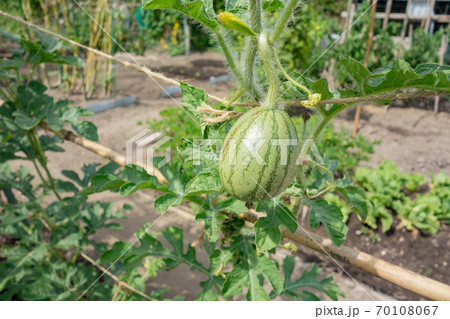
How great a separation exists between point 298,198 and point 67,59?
1735 mm

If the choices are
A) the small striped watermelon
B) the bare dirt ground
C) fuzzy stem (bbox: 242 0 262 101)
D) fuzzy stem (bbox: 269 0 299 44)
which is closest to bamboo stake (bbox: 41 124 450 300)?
the bare dirt ground

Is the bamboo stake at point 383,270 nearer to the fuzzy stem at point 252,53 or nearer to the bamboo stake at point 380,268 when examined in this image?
the bamboo stake at point 380,268

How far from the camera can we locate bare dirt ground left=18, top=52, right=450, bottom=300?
324 cm

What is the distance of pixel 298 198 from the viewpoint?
4.09 ft

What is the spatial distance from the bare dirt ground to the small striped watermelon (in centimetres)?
48

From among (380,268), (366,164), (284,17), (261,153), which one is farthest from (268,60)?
(366,164)

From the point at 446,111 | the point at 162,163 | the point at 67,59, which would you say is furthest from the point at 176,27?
the point at 162,163

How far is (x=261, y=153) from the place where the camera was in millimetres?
912

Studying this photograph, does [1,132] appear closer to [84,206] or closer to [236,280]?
[84,206]

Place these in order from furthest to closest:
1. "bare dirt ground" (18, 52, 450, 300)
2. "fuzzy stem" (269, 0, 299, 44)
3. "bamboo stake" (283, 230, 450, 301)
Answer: "bare dirt ground" (18, 52, 450, 300) → "bamboo stake" (283, 230, 450, 301) → "fuzzy stem" (269, 0, 299, 44)

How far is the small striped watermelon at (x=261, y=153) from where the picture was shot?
0.91m

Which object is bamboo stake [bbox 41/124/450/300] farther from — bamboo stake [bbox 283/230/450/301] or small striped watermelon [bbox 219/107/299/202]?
small striped watermelon [bbox 219/107/299/202]

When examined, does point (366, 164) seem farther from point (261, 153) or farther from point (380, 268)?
point (261, 153)
